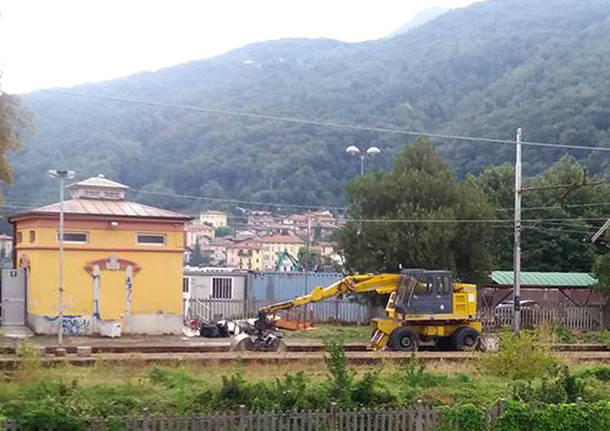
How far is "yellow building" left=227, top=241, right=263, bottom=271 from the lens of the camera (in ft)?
385

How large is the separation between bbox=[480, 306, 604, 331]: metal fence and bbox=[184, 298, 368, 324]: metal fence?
6565 millimetres

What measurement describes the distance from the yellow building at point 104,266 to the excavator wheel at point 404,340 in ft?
35.6

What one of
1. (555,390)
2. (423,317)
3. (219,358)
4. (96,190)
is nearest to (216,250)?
(96,190)

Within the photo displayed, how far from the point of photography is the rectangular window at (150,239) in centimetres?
3656

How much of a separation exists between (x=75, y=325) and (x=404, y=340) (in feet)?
44.7

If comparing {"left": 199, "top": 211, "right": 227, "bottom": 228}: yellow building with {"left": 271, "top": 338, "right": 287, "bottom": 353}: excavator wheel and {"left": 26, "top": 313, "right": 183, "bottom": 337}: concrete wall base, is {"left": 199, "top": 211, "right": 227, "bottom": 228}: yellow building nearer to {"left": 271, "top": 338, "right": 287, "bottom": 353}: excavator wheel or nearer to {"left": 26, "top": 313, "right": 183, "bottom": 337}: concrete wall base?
{"left": 26, "top": 313, "right": 183, "bottom": 337}: concrete wall base

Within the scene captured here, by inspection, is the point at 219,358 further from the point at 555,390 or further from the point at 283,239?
the point at 283,239

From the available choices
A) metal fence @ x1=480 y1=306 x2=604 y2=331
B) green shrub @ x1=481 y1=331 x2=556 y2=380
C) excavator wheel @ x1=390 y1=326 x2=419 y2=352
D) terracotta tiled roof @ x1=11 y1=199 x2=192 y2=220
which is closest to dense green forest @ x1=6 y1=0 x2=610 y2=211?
metal fence @ x1=480 y1=306 x2=604 y2=331

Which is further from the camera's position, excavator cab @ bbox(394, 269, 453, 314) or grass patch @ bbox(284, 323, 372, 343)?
grass patch @ bbox(284, 323, 372, 343)

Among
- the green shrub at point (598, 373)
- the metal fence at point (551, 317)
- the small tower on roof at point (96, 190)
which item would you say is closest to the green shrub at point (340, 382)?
the green shrub at point (598, 373)

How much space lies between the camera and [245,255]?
118000 mm

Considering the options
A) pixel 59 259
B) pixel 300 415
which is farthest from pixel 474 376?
pixel 59 259

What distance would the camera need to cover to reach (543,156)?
346 ft

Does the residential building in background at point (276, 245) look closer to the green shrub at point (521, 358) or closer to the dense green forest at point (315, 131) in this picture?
the dense green forest at point (315, 131)
